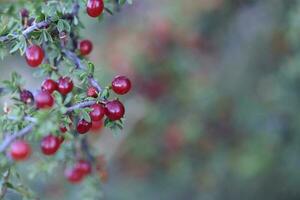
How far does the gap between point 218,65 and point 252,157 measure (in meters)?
0.66

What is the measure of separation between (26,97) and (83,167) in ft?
2.39

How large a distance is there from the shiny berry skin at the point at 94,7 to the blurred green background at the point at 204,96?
2412 millimetres

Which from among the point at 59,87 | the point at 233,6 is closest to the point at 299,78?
the point at 233,6

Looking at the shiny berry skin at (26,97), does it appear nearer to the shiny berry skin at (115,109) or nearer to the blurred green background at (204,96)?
the shiny berry skin at (115,109)

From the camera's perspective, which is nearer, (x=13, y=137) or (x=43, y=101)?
(x=13, y=137)

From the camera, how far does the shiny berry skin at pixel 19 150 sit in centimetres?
146

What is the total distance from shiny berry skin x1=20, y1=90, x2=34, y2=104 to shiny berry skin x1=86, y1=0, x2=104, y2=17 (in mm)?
254

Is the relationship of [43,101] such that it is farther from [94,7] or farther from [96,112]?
[94,7]

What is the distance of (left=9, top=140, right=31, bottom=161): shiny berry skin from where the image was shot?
1462mm

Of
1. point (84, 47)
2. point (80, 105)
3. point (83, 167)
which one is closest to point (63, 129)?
point (80, 105)

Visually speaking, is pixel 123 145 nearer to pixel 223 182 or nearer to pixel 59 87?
pixel 223 182

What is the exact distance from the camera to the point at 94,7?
1.77 meters

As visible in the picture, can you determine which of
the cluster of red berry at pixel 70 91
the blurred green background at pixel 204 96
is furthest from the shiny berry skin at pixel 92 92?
the blurred green background at pixel 204 96

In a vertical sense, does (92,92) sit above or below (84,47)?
below
